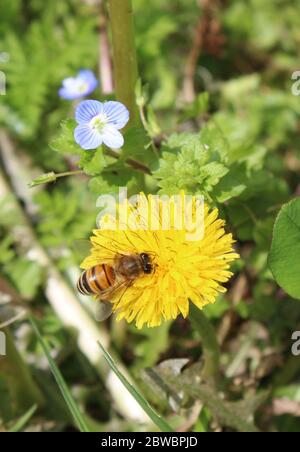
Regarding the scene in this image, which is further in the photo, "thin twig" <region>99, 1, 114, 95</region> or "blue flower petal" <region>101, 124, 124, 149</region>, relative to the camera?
"thin twig" <region>99, 1, 114, 95</region>

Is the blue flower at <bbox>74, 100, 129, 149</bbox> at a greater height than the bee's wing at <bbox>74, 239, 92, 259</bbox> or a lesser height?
greater

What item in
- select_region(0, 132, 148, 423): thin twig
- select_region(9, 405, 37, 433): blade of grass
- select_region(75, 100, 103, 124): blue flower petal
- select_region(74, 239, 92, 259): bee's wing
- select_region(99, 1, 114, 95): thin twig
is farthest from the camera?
select_region(99, 1, 114, 95): thin twig

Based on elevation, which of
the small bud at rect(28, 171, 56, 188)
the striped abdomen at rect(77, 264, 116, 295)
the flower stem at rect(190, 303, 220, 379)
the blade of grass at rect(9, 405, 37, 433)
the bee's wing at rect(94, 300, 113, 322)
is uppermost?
the small bud at rect(28, 171, 56, 188)

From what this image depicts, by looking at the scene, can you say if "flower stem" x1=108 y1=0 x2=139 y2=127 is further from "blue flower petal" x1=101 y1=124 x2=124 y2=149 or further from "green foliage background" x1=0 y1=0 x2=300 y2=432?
"blue flower petal" x1=101 y1=124 x2=124 y2=149

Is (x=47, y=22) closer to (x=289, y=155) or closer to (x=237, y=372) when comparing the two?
(x=289, y=155)

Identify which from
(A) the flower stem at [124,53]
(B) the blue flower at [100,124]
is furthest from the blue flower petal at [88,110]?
(A) the flower stem at [124,53]

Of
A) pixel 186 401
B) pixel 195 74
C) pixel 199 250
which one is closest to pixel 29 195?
pixel 195 74

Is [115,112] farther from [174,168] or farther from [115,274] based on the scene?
[115,274]

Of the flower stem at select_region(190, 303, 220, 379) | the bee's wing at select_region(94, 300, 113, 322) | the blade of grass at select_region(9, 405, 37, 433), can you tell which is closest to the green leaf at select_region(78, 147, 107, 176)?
the bee's wing at select_region(94, 300, 113, 322)
